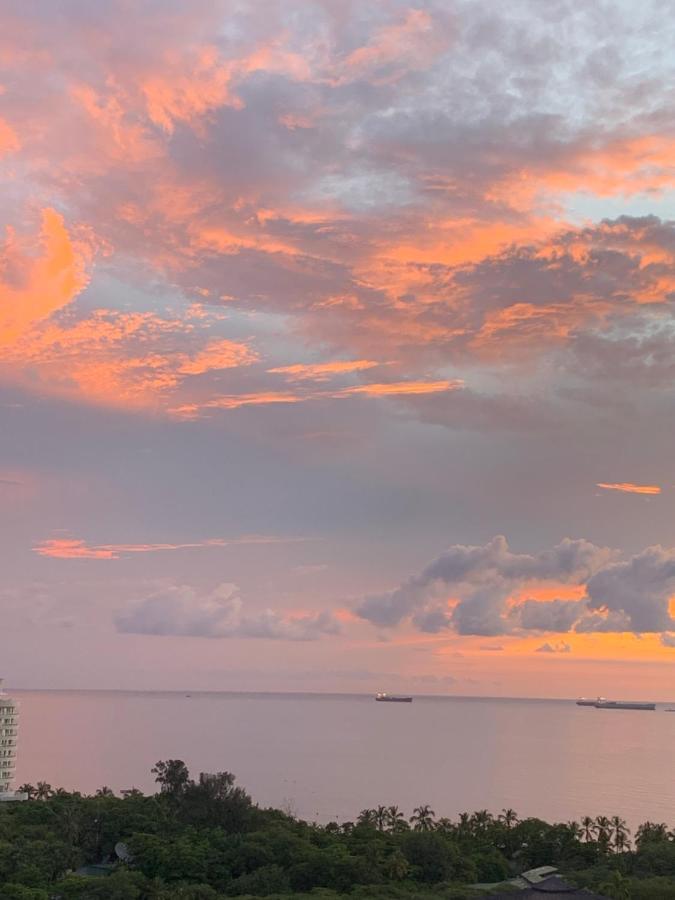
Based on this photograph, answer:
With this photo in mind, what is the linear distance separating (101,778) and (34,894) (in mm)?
138367

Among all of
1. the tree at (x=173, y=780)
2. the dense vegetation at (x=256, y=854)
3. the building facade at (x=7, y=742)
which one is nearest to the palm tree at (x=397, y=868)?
the dense vegetation at (x=256, y=854)

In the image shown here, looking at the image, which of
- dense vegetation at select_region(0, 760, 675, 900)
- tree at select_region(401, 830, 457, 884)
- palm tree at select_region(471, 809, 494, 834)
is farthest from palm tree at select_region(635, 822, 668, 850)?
tree at select_region(401, 830, 457, 884)

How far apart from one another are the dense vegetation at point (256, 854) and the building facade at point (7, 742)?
1562 inches

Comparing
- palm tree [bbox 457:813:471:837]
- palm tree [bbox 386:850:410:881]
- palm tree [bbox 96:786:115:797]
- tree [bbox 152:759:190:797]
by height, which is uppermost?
tree [bbox 152:759:190:797]

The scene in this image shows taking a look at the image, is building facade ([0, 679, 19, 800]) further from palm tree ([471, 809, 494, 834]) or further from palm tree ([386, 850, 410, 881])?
palm tree ([386, 850, 410, 881])

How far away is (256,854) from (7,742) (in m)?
73.9

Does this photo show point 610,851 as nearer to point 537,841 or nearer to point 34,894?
point 537,841

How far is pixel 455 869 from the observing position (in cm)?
7462

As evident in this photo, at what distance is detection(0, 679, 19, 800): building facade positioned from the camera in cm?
13150

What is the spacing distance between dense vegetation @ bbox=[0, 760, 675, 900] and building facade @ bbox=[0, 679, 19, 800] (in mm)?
39681

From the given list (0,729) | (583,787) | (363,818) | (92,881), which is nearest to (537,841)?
(363,818)

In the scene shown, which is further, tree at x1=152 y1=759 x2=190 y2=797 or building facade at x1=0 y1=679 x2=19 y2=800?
building facade at x1=0 y1=679 x2=19 y2=800

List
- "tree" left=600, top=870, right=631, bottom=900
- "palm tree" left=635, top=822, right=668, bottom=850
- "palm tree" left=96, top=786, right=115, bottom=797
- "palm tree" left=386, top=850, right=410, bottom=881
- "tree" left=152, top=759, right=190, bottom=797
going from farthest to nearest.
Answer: "palm tree" left=96, top=786, right=115, bottom=797, "tree" left=152, top=759, right=190, bottom=797, "palm tree" left=635, top=822, right=668, bottom=850, "palm tree" left=386, top=850, right=410, bottom=881, "tree" left=600, top=870, right=631, bottom=900

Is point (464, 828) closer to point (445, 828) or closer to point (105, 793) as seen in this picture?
point (445, 828)
